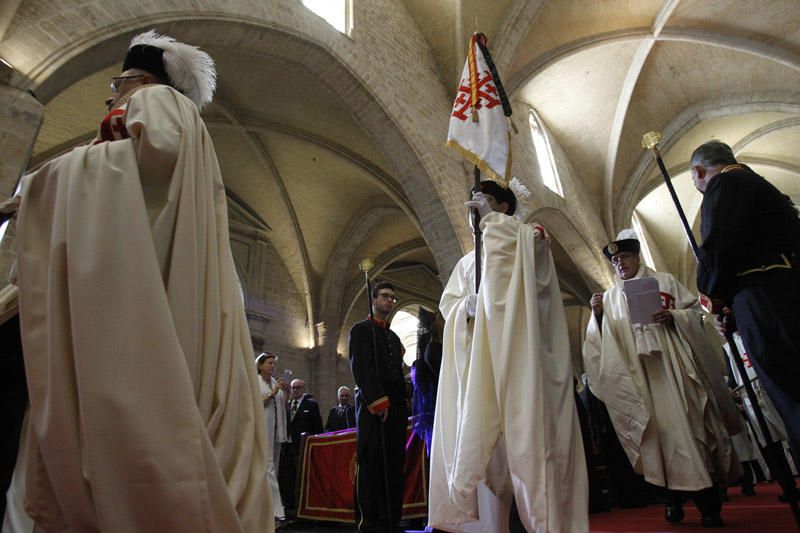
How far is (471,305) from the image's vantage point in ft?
8.99

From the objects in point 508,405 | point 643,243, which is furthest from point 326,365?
point 643,243

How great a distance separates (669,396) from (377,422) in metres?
1.88

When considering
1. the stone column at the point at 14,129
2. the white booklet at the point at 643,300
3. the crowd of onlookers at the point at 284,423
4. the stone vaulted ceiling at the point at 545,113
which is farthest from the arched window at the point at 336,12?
the white booklet at the point at 643,300

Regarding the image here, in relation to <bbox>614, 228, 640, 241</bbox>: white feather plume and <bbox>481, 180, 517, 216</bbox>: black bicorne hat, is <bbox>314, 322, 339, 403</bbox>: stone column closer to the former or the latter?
<bbox>614, 228, 640, 241</bbox>: white feather plume

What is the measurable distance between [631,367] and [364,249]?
1144cm

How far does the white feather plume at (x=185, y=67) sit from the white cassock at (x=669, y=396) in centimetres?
286

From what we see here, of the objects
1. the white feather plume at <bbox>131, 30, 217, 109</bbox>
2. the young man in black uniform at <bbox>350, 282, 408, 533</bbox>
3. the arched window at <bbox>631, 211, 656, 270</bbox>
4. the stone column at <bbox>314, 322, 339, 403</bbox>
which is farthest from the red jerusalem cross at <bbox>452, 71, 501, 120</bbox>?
the arched window at <bbox>631, 211, 656, 270</bbox>

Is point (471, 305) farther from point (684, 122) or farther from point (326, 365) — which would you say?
point (684, 122)

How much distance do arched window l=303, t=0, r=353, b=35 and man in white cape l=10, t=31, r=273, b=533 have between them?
23.6 ft

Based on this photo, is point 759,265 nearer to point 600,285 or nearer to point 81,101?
point 81,101

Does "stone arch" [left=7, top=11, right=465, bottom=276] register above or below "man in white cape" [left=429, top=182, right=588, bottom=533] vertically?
above

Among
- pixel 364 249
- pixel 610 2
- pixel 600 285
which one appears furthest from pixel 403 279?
pixel 610 2

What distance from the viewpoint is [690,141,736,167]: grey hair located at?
2482 mm

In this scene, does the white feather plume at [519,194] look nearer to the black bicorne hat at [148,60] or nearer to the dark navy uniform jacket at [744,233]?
the dark navy uniform jacket at [744,233]
